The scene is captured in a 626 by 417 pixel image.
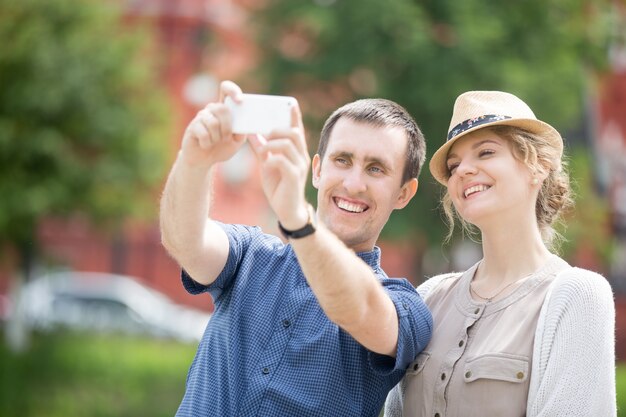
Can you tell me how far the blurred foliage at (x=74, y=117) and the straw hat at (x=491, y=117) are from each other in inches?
480

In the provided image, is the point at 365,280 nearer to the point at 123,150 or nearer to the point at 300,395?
the point at 300,395

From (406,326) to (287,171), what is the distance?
2.56 ft

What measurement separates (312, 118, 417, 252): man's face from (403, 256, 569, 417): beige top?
1.37ft

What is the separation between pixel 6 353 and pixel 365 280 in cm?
1173

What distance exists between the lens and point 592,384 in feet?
9.81

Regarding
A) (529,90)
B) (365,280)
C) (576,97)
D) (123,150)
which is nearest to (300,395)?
(365,280)

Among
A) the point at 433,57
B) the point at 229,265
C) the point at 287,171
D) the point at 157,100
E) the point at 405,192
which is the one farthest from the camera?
the point at 157,100

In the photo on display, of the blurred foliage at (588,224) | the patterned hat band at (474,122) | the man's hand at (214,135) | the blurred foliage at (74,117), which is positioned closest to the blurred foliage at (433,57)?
the blurred foliage at (588,224)

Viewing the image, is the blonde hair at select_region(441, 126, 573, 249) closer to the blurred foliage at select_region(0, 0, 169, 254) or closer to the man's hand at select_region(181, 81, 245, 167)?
the man's hand at select_region(181, 81, 245, 167)

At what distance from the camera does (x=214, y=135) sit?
286cm

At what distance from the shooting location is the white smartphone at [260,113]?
279 centimetres

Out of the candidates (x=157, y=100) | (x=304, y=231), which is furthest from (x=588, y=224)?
(x=304, y=231)

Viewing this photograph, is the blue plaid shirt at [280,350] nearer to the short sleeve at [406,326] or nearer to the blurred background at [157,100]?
the short sleeve at [406,326]

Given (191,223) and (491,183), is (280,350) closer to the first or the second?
(191,223)
